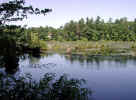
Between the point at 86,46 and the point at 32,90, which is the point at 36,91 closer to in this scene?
the point at 32,90

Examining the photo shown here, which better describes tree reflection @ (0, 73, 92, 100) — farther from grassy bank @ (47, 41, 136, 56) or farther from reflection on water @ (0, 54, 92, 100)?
grassy bank @ (47, 41, 136, 56)

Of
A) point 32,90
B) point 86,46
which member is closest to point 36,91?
point 32,90

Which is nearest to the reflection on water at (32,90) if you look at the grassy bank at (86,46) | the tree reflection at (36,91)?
the tree reflection at (36,91)

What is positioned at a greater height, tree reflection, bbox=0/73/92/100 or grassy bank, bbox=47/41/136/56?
tree reflection, bbox=0/73/92/100

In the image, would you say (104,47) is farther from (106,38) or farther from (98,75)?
(98,75)

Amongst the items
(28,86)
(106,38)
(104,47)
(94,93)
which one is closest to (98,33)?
(106,38)

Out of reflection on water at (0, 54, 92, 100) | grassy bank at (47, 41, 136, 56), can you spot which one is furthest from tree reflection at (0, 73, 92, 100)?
grassy bank at (47, 41, 136, 56)

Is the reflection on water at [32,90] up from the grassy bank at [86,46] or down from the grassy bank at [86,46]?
up

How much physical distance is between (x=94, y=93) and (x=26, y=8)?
4.21 meters

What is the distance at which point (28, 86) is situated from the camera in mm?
4660

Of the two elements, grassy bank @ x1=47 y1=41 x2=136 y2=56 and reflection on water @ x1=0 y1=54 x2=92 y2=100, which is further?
grassy bank @ x1=47 y1=41 x2=136 y2=56

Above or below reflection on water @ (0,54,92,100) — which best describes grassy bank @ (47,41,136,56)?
below

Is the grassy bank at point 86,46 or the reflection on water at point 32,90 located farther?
the grassy bank at point 86,46

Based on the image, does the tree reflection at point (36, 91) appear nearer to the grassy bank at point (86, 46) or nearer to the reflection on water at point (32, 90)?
the reflection on water at point (32, 90)
